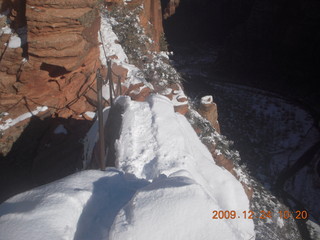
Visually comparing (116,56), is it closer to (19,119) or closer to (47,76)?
(47,76)

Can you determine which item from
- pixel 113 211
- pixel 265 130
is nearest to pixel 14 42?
pixel 113 211

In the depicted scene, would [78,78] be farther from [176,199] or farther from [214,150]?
[176,199]

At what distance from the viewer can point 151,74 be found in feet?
29.1

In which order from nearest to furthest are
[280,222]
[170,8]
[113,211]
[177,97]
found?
1. [113,211]
2. [177,97]
3. [280,222]
4. [170,8]

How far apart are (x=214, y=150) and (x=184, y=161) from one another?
3077 mm

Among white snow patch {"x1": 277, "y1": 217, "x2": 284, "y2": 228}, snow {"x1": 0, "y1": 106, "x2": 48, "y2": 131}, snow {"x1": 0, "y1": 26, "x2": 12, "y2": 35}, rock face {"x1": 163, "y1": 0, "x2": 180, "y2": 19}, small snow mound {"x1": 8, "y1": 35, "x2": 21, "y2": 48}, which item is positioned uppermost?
rock face {"x1": 163, "y1": 0, "x2": 180, "y2": 19}

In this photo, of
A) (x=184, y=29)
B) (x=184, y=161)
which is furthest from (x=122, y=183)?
(x=184, y=29)

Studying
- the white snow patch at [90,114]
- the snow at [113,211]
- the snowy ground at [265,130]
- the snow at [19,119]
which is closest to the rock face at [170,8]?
the snowy ground at [265,130]

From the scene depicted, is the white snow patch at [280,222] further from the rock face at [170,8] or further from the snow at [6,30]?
the rock face at [170,8]
